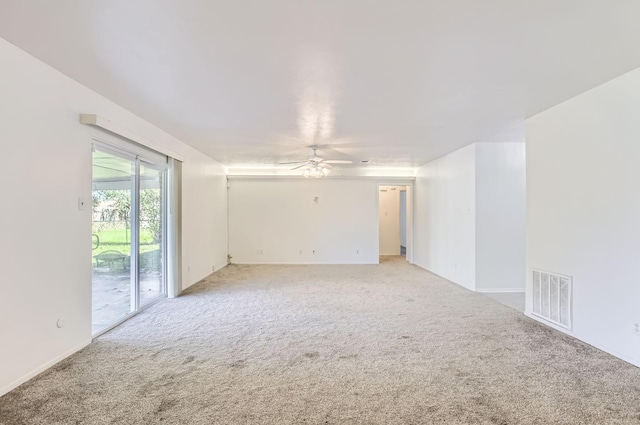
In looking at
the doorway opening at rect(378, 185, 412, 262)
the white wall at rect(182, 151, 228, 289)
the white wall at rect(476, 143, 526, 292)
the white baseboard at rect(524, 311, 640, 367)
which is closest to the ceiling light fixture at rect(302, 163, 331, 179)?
the white wall at rect(182, 151, 228, 289)

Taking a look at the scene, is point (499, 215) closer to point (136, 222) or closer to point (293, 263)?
point (293, 263)

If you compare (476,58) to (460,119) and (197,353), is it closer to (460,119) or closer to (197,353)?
(460,119)

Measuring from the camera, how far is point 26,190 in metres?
2.60

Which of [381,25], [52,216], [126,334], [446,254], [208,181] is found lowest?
[126,334]

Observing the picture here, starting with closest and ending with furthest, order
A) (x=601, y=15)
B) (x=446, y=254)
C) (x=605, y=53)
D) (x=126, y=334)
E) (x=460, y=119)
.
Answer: (x=601, y=15)
(x=605, y=53)
(x=126, y=334)
(x=460, y=119)
(x=446, y=254)

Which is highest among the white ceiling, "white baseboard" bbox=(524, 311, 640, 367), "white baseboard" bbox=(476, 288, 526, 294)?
the white ceiling

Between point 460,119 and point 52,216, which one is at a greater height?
point 460,119

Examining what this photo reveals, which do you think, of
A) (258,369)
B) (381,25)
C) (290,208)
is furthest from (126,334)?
(290,208)

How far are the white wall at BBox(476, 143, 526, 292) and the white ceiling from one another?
1.36 metres

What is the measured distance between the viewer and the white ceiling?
1.99 meters

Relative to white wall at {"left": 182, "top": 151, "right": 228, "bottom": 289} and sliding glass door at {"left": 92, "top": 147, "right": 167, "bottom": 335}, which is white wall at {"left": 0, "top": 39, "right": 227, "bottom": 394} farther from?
white wall at {"left": 182, "top": 151, "right": 228, "bottom": 289}

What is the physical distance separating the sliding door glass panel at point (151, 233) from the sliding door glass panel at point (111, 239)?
0.30 metres

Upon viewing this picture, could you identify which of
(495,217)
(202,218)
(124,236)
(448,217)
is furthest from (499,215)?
(124,236)

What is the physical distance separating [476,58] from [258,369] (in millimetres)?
3047
